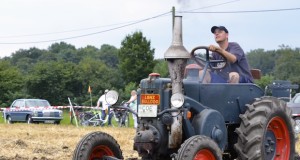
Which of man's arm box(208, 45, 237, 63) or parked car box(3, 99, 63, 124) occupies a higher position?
man's arm box(208, 45, 237, 63)

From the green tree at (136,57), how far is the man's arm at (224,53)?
42.6 m

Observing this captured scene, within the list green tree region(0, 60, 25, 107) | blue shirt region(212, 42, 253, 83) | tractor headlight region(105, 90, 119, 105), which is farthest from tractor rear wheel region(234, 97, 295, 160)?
green tree region(0, 60, 25, 107)

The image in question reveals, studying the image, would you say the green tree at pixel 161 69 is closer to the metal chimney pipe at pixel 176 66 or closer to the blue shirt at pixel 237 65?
the blue shirt at pixel 237 65

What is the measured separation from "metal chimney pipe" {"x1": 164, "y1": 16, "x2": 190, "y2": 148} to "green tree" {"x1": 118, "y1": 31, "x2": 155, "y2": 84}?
4330cm

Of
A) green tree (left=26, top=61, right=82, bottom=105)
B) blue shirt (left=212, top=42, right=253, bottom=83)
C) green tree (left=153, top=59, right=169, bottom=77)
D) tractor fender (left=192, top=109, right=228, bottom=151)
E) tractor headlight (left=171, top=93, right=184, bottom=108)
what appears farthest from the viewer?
green tree (left=26, top=61, right=82, bottom=105)

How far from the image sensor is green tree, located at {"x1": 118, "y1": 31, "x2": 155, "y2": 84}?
5088 centimetres

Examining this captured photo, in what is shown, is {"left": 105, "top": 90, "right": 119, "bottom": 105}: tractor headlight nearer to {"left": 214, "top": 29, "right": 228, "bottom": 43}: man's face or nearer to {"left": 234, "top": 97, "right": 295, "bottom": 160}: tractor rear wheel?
{"left": 234, "top": 97, "right": 295, "bottom": 160}: tractor rear wheel

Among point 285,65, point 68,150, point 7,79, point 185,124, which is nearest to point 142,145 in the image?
point 185,124

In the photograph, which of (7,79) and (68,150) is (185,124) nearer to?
(68,150)

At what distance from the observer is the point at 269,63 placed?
10344 cm

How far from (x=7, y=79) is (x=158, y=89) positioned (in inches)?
2005

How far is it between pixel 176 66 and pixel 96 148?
1353 millimetres

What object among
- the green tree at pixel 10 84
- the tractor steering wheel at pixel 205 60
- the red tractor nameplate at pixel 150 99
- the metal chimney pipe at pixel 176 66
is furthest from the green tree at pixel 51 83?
the metal chimney pipe at pixel 176 66

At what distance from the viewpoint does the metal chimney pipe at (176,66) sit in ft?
22.3
